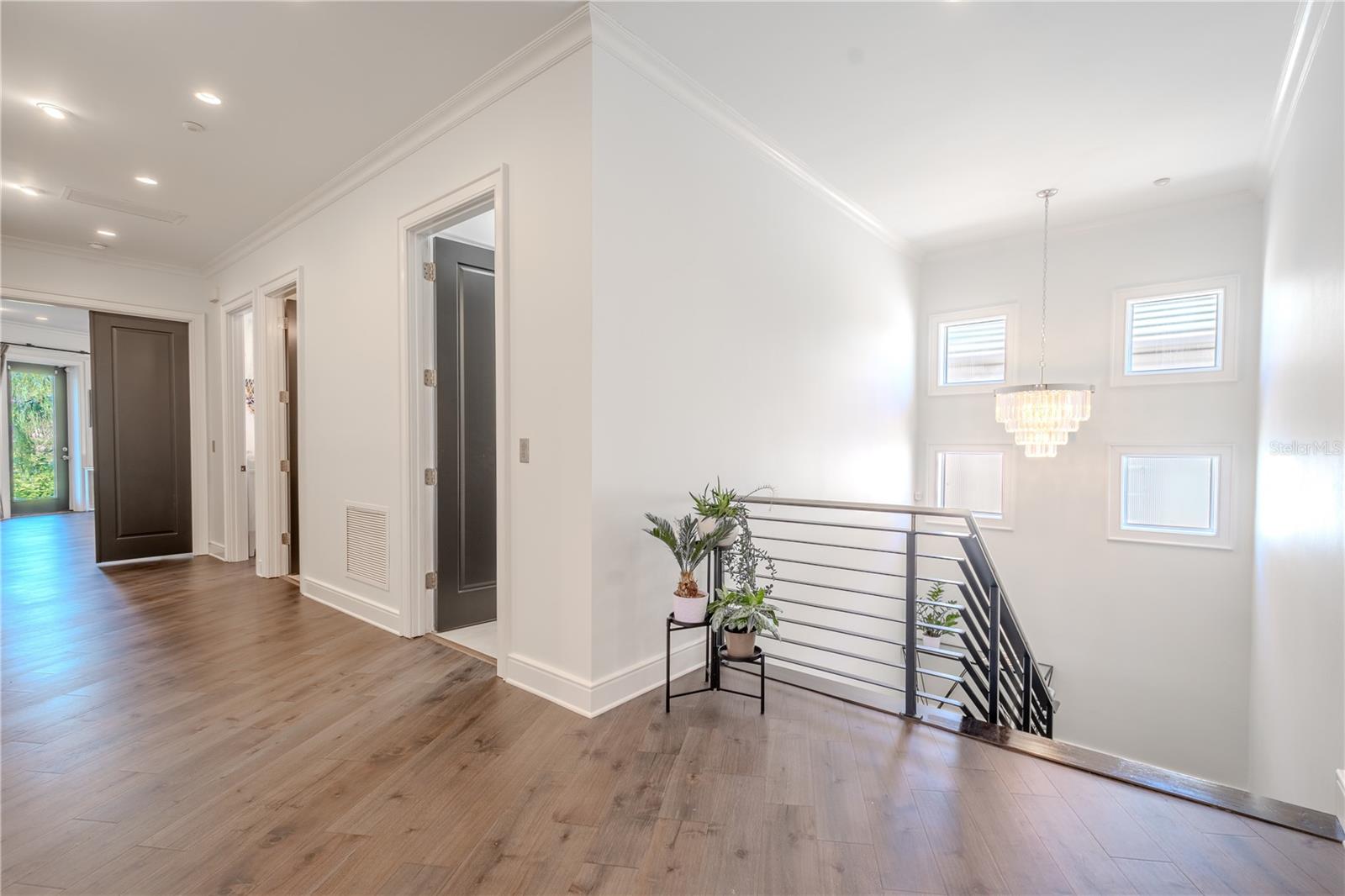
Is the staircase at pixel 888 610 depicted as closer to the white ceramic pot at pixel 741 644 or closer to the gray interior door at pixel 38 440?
the white ceramic pot at pixel 741 644

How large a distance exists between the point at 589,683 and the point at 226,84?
3395 millimetres

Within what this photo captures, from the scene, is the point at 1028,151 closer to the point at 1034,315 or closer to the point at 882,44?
the point at 882,44

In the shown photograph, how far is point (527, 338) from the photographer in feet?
9.12

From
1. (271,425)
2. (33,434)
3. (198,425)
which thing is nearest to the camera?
(271,425)

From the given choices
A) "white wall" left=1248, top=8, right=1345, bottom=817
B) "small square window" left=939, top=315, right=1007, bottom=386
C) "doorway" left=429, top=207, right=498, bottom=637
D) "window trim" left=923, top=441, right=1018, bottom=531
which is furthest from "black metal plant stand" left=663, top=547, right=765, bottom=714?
"small square window" left=939, top=315, right=1007, bottom=386

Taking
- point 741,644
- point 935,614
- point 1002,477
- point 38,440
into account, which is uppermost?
point 38,440

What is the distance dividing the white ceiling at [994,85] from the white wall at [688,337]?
0.33 m

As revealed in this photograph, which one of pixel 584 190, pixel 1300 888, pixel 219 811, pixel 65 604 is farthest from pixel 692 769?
pixel 65 604

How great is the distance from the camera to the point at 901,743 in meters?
2.31

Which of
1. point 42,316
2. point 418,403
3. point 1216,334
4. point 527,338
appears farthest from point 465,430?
point 42,316

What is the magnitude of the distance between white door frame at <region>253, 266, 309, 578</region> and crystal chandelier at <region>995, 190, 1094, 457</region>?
18.9 feet

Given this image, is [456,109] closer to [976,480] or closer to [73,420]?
[976,480]

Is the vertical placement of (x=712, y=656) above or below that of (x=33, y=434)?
below

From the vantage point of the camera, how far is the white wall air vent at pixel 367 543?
363 centimetres
